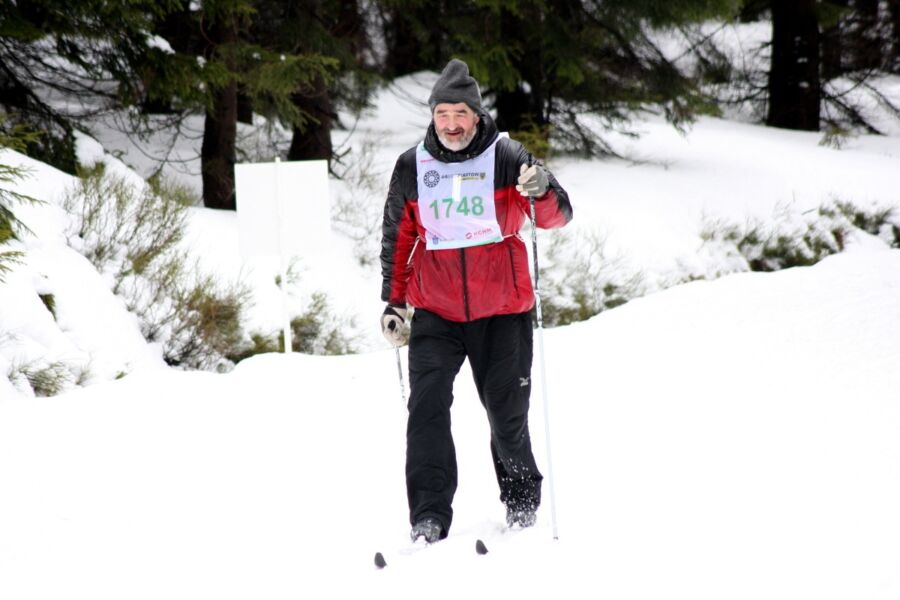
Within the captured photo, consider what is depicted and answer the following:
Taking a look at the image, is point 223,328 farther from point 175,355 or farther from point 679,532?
point 679,532

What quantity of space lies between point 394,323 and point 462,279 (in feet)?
1.42

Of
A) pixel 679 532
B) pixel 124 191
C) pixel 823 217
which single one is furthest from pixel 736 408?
pixel 823 217

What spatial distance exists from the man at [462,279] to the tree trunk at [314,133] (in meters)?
10.1

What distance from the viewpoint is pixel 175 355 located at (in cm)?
890

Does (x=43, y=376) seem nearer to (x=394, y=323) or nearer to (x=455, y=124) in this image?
(x=394, y=323)

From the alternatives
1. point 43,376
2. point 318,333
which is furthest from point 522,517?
point 318,333

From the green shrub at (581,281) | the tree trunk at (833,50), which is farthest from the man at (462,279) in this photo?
the tree trunk at (833,50)

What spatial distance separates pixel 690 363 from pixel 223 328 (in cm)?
443

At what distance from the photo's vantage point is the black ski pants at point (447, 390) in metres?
3.98

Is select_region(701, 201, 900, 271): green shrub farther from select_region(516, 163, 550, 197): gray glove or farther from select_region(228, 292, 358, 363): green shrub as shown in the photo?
select_region(516, 163, 550, 197): gray glove

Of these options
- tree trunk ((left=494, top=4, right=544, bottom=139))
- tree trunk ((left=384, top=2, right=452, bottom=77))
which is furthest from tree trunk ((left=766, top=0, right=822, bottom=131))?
tree trunk ((left=384, top=2, right=452, bottom=77))

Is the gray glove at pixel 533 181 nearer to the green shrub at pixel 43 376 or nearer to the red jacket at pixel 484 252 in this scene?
the red jacket at pixel 484 252

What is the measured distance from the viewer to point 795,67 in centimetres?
2034

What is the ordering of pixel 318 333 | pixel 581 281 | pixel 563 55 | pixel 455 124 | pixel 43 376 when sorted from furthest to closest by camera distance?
pixel 563 55 < pixel 581 281 < pixel 318 333 < pixel 43 376 < pixel 455 124
